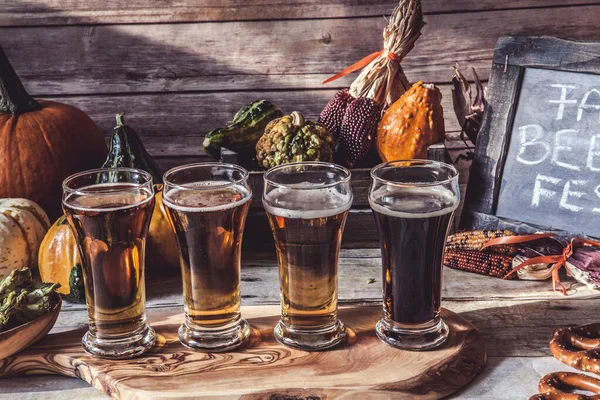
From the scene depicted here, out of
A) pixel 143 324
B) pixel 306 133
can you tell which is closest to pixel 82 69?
pixel 306 133

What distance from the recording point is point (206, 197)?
119 cm

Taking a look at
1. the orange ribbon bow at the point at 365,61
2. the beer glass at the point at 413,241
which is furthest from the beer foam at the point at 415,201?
the orange ribbon bow at the point at 365,61

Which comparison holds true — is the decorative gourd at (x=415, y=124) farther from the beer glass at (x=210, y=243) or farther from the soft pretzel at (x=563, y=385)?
the soft pretzel at (x=563, y=385)

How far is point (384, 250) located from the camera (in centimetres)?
121

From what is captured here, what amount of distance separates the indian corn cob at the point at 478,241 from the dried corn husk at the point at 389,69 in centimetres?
42

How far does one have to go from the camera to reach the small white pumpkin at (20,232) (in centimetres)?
154

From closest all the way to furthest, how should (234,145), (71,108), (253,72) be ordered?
1. (234,145)
2. (71,108)
3. (253,72)

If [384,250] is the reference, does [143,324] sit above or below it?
below

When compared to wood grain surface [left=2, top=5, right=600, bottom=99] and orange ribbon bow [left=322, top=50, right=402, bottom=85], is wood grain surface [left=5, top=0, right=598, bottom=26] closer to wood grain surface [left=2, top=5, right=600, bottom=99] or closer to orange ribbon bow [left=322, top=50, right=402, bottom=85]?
wood grain surface [left=2, top=5, right=600, bottom=99]

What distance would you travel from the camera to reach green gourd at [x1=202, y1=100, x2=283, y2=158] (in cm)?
175

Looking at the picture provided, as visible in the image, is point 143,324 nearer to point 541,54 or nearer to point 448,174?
point 448,174

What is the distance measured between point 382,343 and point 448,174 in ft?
1.01

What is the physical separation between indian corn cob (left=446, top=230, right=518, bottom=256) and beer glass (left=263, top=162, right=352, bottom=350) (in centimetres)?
45

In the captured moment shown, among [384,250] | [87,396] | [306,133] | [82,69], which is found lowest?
[87,396]
